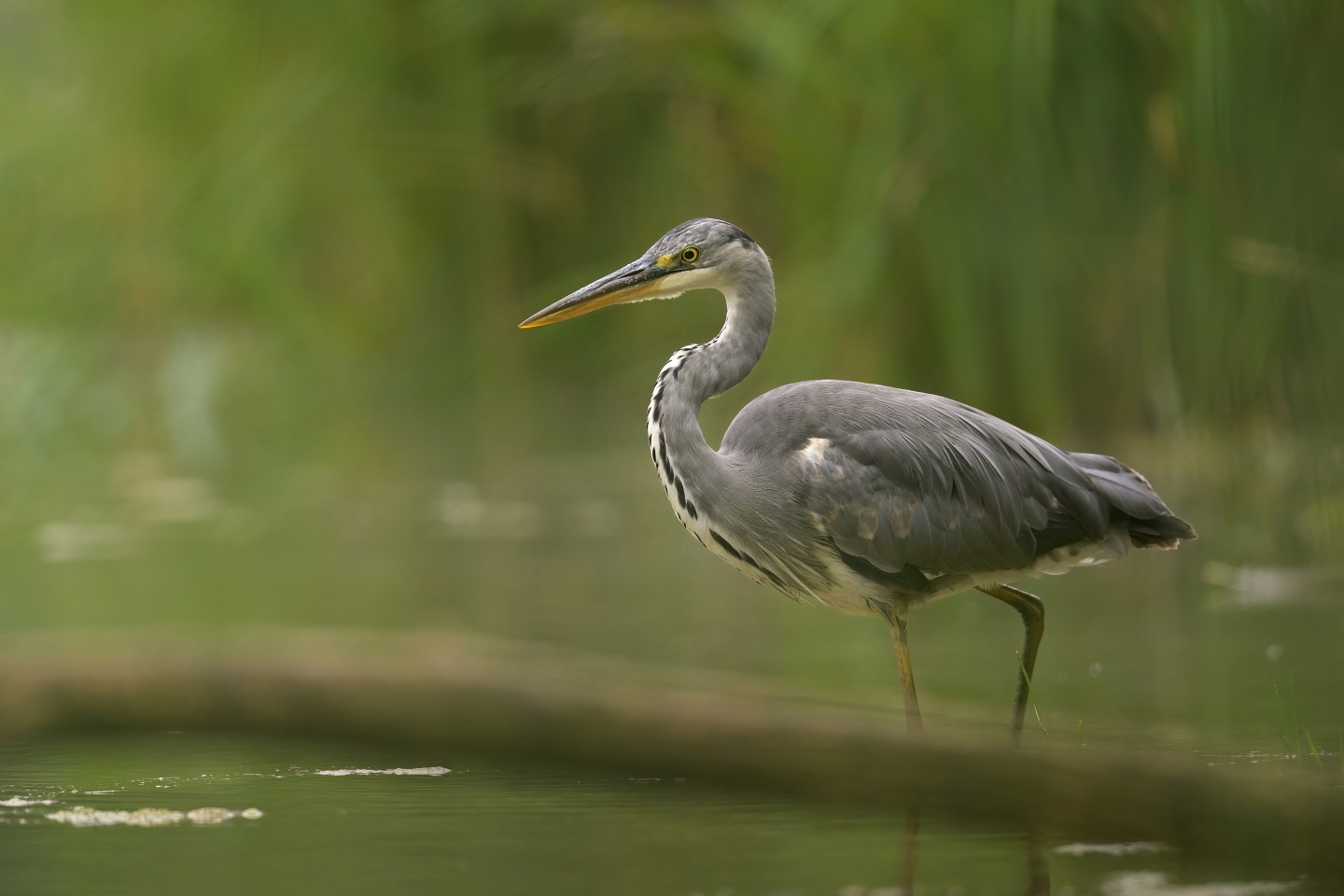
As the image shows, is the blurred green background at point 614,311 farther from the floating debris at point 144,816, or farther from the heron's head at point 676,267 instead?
the floating debris at point 144,816

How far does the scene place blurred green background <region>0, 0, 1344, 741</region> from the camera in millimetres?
4711

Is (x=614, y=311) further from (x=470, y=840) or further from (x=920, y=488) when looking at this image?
(x=470, y=840)

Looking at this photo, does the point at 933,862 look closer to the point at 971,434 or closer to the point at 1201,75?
the point at 971,434

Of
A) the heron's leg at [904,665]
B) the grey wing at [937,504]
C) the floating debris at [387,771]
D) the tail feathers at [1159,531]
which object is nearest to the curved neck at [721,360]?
the grey wing at [937,504]

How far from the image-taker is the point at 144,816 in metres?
2.85

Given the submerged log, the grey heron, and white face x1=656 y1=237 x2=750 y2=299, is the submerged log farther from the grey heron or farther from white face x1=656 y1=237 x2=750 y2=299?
white face x1=656 y1=237 x2=750 y2=299

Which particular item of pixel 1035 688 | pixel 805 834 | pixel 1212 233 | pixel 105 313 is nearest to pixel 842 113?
pixel 1212 233

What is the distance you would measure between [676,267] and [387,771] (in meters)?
1.45

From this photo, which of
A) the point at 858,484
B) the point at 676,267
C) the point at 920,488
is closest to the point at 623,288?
the point at 676,267

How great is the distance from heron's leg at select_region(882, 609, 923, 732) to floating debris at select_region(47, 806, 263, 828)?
1264mm

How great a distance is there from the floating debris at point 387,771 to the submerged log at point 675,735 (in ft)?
1.10

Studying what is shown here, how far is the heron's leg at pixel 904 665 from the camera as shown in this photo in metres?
3.52

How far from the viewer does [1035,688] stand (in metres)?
4.20

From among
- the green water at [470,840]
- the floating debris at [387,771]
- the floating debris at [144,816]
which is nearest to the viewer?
the green water at [470,840]
